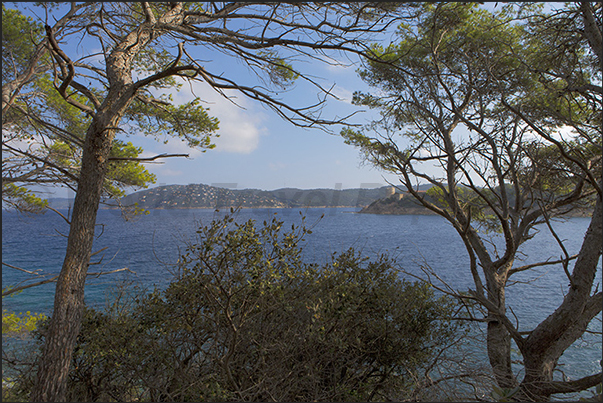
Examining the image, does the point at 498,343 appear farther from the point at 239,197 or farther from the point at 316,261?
the point at 316,261

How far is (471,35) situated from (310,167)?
354 cm

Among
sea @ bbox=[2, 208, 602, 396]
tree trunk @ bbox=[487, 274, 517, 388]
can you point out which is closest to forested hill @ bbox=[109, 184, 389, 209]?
sea @ bbox=[2, 208, 602, 396]

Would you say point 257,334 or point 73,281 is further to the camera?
point 257,334

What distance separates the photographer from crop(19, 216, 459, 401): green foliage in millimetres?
2609

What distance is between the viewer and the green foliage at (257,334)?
8.56 ft

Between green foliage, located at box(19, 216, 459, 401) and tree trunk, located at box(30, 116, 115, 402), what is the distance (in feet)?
0.82

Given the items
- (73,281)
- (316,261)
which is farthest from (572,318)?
(316,261)

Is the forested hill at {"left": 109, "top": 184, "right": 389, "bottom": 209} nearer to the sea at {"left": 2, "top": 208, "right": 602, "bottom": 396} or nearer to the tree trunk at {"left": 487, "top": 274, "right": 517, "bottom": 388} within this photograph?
the sea at {"left": 2, "top": 208, "right": 602, "bottom": 396}

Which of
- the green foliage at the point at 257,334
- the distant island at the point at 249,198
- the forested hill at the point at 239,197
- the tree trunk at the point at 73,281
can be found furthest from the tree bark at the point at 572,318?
the tree trunk at the point at 73,281

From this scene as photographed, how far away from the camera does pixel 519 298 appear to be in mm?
10430

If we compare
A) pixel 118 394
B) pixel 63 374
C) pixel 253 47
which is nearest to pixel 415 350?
pixel 118 394

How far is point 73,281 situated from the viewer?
2480mm

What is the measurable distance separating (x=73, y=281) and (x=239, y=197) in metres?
1.38

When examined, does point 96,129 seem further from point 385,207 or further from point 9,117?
point 385,207
